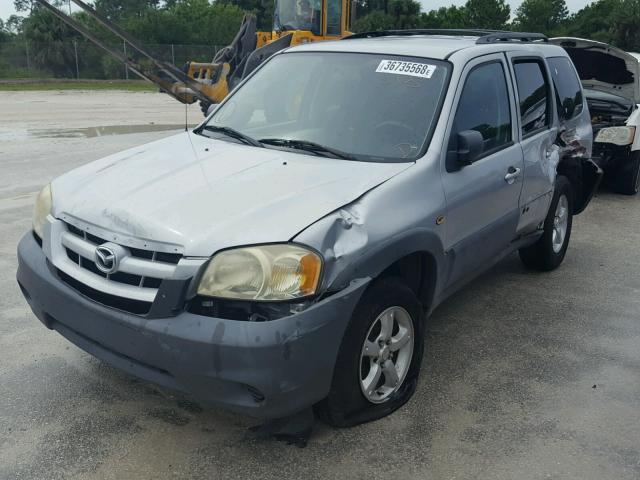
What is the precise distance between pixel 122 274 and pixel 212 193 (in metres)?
0.56

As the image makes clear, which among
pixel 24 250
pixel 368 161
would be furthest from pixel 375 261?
pixel 24 250

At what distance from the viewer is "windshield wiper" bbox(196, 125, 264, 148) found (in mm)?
3758

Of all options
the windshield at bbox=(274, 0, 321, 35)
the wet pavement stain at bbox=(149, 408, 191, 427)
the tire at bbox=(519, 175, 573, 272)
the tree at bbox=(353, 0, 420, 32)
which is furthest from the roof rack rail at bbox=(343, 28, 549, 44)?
the tree at bbox=(353, 0, 420, 32)

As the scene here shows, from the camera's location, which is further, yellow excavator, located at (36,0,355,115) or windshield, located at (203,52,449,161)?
yellow excavator, located at (36,0,355,115)

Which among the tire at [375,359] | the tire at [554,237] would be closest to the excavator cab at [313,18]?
the tire at [554,237]

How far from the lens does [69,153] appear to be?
413 inches

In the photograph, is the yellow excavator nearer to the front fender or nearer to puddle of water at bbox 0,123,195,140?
puddle of water at bbox 0,123,195,140

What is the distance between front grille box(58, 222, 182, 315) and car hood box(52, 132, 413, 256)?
0.08 m

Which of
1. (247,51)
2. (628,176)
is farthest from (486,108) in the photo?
(247,51)

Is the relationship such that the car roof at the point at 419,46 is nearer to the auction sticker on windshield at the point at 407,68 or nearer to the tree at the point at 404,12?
the auction sticker on windshield at the point at 407,68

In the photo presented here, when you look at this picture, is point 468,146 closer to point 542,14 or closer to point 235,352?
point 235,352

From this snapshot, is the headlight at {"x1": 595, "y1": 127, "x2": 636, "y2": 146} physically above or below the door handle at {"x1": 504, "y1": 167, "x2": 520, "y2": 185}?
below

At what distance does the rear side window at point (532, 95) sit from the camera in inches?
179

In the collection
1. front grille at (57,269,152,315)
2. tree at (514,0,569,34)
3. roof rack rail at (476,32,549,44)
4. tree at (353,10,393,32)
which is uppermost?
tree at (514,0,569,34)
